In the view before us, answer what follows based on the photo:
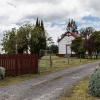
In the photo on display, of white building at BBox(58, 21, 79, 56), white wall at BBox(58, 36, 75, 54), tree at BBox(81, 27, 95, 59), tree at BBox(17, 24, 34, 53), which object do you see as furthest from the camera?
white wall at BBox(58, 36, 75, 54)

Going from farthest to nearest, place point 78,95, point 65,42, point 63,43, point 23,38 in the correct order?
1. point 63,43
2. point 65,42
3. point 23,38
4. point 78,95

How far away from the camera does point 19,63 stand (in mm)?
19156

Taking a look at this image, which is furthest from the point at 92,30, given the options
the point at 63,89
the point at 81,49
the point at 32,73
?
the point at 63,89

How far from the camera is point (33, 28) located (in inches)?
1623

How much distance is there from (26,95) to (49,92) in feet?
3.93

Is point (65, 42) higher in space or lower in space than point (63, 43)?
higher

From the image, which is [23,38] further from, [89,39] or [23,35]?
[89,39]

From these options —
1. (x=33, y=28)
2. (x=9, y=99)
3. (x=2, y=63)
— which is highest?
(x=33, y=28)

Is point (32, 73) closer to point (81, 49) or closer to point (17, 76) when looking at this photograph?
point (17, 76)

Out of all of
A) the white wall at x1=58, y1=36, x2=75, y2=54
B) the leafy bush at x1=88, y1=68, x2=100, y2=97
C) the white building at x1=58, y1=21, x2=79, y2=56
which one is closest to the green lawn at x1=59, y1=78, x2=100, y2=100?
the leafy bush at x1=88, y1=68, x2=100, y2=97

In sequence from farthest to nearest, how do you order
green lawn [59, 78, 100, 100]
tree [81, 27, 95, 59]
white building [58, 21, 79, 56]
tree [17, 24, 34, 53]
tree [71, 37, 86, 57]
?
white building [58, 21, 79, 56] → tree [71, 37, 86, 57] → tree [81, 27, 95, 59] → tree [17, 24, 34, 53] → green lawn [59, 78, 100, 100]

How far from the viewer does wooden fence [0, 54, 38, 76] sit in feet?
60.3

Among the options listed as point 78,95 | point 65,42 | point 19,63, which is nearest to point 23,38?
point 19,63

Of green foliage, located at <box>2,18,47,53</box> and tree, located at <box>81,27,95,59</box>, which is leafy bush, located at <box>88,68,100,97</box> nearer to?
green foliage, located at <box>2,18,47,53</box>
